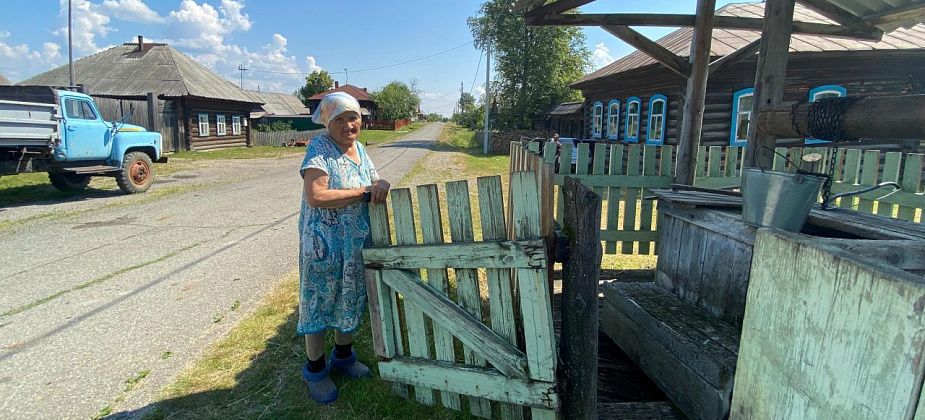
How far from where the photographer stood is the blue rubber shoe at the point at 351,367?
307 centimetres

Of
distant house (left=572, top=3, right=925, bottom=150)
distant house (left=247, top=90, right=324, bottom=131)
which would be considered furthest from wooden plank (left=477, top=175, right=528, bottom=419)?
distant house (left=247, top=90, right=324, bottom=131)

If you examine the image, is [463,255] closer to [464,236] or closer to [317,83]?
[464,236]

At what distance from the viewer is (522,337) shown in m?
2.47

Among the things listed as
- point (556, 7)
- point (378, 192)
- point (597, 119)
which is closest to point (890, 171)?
point (556, 7)

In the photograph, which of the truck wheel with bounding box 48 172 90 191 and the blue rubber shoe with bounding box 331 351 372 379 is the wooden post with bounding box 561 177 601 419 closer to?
the blue rubber shoe with bounding box 331 351 372 379

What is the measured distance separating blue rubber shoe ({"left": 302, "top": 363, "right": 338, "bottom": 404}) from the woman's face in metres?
1.36

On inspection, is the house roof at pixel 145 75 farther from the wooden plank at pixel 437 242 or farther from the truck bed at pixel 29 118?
the wooden plank at pixel 437 242

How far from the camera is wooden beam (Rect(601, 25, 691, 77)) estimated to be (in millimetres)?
5062

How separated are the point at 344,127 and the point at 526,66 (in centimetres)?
3205

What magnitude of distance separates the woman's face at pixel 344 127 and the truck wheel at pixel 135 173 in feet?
Answer: 32.9

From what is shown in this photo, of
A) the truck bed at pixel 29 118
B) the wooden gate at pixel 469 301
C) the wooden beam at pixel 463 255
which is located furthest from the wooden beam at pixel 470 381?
the truck bed at pixel 29 118

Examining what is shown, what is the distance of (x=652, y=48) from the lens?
513 centimetres

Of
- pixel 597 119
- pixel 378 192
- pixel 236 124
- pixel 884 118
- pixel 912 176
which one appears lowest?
pixel 378 192

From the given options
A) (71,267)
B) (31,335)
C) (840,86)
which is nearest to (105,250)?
(71,267)
